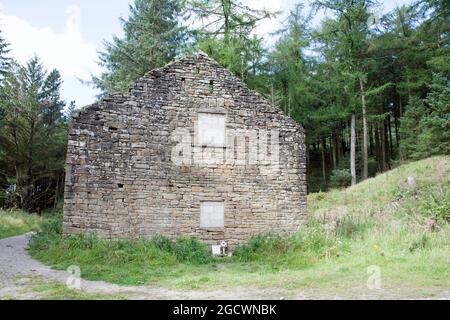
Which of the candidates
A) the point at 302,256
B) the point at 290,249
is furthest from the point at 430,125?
the point at 302,256

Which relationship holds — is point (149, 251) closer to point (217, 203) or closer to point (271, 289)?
point (217, 203)

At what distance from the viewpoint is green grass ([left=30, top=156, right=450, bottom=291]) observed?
741 centimetres

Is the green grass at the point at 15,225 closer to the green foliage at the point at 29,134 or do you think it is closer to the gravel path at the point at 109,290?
the green foliage at the point at 29,134

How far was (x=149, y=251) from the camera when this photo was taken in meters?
9.80

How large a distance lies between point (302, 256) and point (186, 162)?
167 inches

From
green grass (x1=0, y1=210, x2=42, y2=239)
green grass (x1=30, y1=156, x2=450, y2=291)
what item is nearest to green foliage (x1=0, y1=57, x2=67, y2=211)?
green grass (x1=0, y1=210, x2=42, y2=239)

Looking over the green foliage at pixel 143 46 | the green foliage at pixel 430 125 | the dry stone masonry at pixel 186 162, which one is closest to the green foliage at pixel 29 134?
the green foliage at pixel 143 46

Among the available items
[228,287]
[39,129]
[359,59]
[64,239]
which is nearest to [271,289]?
[228,287]

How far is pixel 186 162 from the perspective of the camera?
37.3 feet

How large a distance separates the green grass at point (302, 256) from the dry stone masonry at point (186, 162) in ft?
1.95

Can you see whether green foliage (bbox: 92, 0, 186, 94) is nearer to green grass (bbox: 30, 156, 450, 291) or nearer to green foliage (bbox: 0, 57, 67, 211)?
green foliage (bbox: 0, 57, 67, 211)

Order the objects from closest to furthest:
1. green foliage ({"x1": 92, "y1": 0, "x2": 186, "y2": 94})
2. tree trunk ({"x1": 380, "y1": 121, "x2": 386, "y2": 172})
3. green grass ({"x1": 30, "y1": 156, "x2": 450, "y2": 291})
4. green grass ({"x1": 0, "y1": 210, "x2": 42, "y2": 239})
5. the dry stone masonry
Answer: green grass ({"x1": 30, "y1": 156, "x2": 450, "y2": 291}) → the dry stone masonry → green grass ({"x1": 0, "y1": 210, "x2": 42, "y2": 239}) → green foliage ({"x1": 92, "y1": 0, "x2": 186, "y2": 94}) → tree trunk ({"x1": 380, "y1": 121, "x2": 386, "y2": 172})

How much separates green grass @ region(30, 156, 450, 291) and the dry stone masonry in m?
0.60

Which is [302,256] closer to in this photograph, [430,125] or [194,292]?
[194,292]
